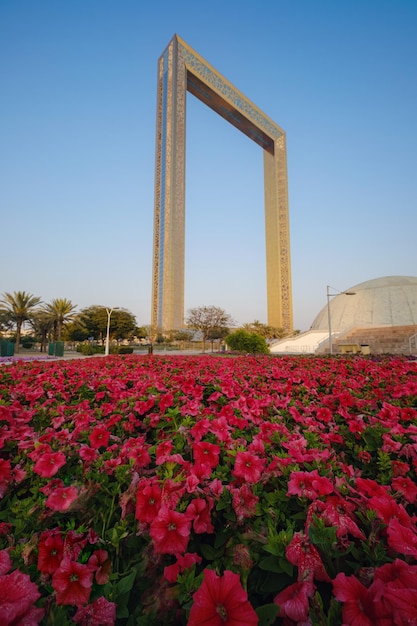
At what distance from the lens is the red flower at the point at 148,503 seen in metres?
1.18

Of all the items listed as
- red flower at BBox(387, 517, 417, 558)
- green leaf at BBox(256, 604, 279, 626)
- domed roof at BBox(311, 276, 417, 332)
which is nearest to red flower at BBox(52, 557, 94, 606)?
green leaf at BBox(256, 604, 279, 626)

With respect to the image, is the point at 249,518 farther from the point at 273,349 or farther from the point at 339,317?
the point at 339,317

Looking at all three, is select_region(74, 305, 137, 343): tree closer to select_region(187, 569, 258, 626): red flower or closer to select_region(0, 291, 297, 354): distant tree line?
select_region(0, 291, 297, 354): distant tree line

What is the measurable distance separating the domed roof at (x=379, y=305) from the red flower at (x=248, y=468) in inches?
1899

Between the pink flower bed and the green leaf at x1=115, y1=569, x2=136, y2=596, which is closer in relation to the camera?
the pink flower bed

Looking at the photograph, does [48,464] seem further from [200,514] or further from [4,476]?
[200,514]

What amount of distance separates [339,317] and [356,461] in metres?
52.8

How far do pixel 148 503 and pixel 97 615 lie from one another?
35cm

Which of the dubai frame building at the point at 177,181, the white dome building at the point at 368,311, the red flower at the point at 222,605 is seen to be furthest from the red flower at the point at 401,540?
the dubai frame building at the point at 177,181

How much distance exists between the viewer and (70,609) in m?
0.95

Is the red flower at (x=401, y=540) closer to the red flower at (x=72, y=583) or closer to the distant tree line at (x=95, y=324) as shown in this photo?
the red flower at (x=72, y=583)

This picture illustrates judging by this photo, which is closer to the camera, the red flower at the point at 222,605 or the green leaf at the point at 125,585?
the red flower at the point at 222,605

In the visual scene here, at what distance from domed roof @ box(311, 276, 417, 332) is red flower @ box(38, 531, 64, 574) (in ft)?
160

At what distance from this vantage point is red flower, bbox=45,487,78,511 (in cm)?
134
